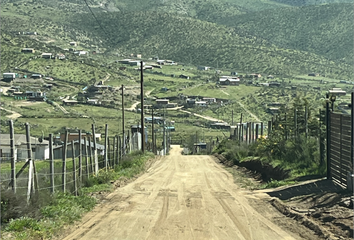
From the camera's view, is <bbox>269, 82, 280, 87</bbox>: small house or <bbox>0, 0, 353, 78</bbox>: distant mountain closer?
<bbox>269, 82, 280, 87</bbox>: small house

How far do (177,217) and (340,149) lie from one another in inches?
254

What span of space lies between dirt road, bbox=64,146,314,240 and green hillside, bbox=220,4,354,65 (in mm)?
136898

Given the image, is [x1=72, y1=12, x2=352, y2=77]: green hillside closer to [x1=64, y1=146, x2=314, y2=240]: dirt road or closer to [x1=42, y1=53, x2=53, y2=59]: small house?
[x1=42, y1=53, x2=53, y2=59]: small house

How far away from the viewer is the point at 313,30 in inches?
7121

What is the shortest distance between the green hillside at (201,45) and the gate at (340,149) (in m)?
118

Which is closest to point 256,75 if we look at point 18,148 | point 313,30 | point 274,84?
point 274,84

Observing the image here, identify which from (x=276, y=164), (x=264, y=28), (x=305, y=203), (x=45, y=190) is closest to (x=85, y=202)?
(x=45, y=190)

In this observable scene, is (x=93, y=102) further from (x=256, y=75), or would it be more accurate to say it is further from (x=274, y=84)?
(x=256, y=75)

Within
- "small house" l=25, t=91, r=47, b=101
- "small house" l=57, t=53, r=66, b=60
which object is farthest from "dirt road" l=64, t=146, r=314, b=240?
"small house" l=57, t=53, r=66, b=60

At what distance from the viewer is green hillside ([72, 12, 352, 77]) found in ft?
470

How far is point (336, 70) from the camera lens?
14288 cm

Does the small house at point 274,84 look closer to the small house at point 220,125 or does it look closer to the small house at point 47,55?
the small house at point 220,125

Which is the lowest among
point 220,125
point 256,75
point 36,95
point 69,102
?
point 220,125

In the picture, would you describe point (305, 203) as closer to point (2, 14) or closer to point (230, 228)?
point (230, 228)
